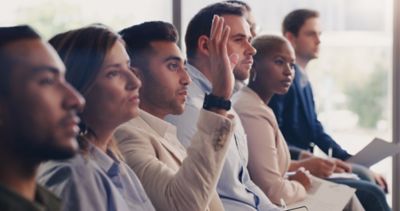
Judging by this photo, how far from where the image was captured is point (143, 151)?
1.47 metres

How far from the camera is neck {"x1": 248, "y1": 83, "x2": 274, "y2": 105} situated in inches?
87.0

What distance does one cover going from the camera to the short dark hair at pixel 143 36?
4.76 ft

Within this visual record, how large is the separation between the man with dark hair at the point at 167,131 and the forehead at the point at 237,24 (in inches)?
10.5

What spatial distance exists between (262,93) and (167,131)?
73cm

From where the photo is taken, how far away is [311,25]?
272 cm

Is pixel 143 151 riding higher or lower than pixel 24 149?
lower

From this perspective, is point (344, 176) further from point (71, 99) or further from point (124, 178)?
point (71, 99)

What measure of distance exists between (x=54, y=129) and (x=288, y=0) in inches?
72.9

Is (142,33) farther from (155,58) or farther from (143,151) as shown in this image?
(143,151)

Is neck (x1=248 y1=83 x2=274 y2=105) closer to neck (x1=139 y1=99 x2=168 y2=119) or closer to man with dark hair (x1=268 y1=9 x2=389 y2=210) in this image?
man with dark hair (x1=268 y1=9 x2=389 y2=210)

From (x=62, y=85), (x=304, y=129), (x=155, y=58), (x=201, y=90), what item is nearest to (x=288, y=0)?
(x=304, y=129)

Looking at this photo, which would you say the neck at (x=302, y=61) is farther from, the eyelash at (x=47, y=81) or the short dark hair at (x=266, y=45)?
the eyelash at (x=47, y=81)

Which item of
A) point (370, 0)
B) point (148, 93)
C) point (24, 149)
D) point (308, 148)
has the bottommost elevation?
point (308, 148)

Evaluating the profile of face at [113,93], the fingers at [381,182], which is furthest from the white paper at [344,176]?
the profile of face at [113,93]
